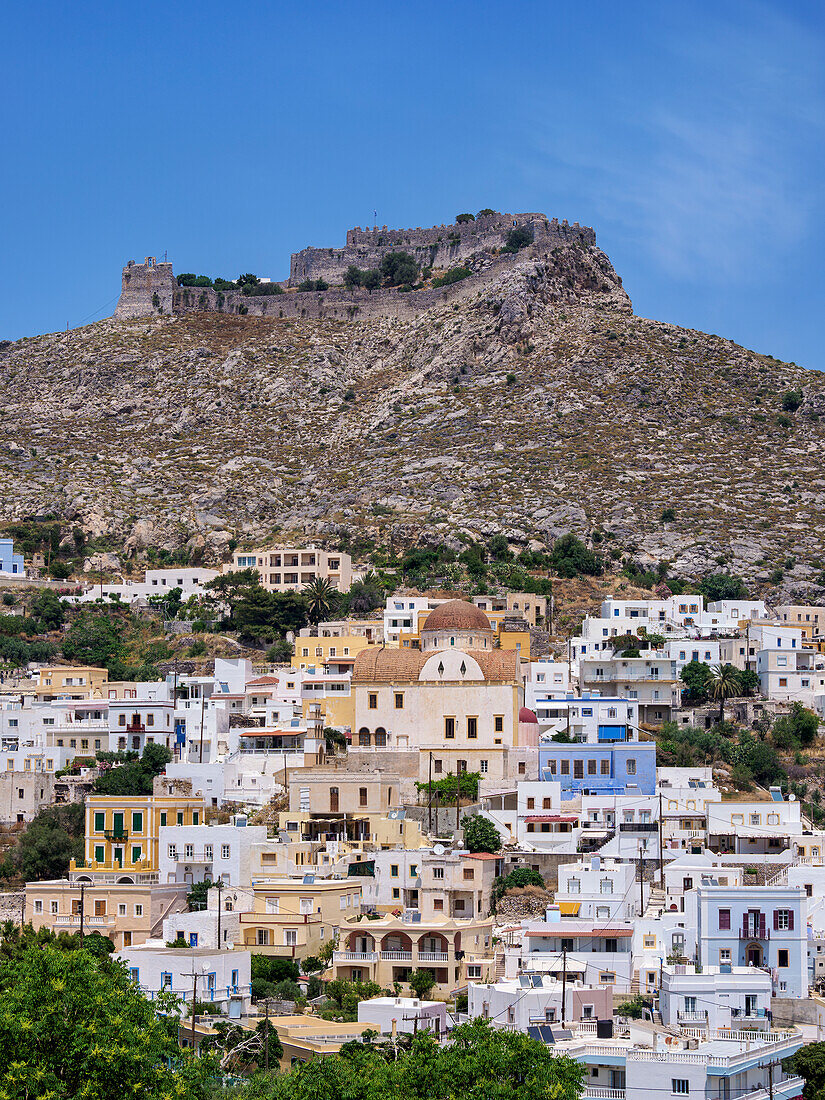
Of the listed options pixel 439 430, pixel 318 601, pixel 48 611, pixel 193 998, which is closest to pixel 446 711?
pixel 193 998

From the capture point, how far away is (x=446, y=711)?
263 ft

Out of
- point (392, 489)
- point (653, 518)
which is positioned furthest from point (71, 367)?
point (653, 518)

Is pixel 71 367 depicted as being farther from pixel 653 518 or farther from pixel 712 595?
pixel 712 595

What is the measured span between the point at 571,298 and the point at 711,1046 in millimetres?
105501

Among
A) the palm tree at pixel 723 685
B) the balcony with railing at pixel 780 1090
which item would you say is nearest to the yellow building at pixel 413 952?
the balcony with railing at pixel 780 1090

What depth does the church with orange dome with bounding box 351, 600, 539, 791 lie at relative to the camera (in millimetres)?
78000

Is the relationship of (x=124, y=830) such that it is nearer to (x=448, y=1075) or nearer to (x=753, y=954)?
(x=753, y=954)

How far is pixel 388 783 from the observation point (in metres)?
73.1

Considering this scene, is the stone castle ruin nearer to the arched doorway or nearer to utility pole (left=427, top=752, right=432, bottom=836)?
utility pole (left=427, top=752, right=432, bottom=836)

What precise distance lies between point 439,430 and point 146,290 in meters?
39.1

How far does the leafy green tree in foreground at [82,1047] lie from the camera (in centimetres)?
4241

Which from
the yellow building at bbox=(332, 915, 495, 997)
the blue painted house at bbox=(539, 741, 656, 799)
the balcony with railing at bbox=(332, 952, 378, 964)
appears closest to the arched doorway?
the yellow building at bbox=(332, 915, 495, 997)

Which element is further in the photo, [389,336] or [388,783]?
[389,336]

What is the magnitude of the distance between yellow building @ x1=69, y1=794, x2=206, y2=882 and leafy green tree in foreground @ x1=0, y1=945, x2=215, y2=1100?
2387cm
